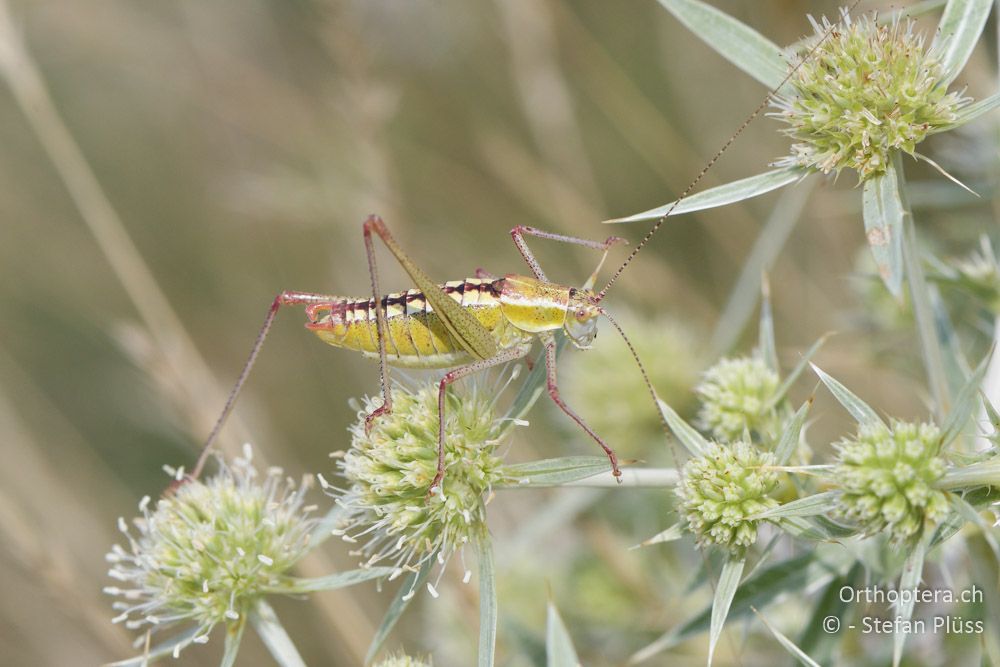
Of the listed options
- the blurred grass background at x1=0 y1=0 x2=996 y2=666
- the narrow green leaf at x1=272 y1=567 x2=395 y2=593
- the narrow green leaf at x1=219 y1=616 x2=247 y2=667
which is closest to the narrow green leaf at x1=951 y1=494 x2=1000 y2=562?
the narrow green leaf at x1=272 y1=567 x2=395 y2=593

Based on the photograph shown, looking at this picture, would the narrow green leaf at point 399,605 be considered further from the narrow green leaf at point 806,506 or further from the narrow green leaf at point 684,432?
the narrow green leaf at point 806,506

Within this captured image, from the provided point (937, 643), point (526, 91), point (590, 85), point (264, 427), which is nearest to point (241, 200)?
point (264, 427)

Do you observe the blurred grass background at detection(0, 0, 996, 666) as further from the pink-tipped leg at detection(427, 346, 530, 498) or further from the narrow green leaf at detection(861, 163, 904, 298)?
the narrow green leaf at detection(861, 163, 904, 298)

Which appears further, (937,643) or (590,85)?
(590,85)

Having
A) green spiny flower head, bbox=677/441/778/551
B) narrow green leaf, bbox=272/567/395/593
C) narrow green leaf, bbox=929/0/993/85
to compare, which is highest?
narrow green leaf, bbox=929/0/993/85

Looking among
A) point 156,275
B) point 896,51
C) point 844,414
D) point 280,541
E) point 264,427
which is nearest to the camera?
point 896,51

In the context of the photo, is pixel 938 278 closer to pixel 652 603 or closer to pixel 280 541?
pixel 652 603
